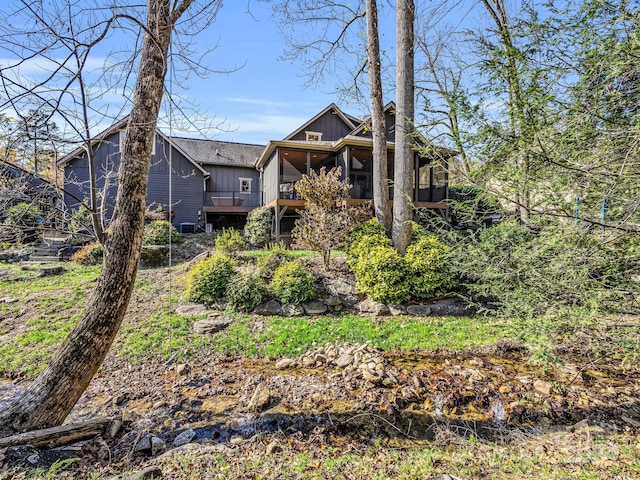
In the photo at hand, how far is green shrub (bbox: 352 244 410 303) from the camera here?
7496 millimetres

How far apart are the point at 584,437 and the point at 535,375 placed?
1.62m

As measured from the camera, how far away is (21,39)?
253 cm

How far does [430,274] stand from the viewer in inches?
298

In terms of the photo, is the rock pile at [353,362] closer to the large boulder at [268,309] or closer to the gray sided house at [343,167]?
the large boulder at [268,309]

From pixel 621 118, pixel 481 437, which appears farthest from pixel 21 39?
pixel 481 437

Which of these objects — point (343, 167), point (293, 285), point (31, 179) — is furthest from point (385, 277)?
point (343, 167)

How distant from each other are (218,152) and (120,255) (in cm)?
1798

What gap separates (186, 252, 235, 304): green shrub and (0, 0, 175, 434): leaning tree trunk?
415 cm

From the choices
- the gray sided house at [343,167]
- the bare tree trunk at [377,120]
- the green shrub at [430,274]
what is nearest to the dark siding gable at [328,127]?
the gray sided house at [343,167]

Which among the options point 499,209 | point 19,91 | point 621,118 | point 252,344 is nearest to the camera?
point 19,91

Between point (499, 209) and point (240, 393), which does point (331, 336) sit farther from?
point (499, 209)

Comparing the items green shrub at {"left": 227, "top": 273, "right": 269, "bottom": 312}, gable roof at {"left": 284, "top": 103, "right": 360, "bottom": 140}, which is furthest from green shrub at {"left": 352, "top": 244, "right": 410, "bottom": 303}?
gable roof at {"left": 284, "top": 103, "right": 360, "bottom": 140}

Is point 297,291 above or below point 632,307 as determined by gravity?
below

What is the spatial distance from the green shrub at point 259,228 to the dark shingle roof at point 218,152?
6.44 metres
